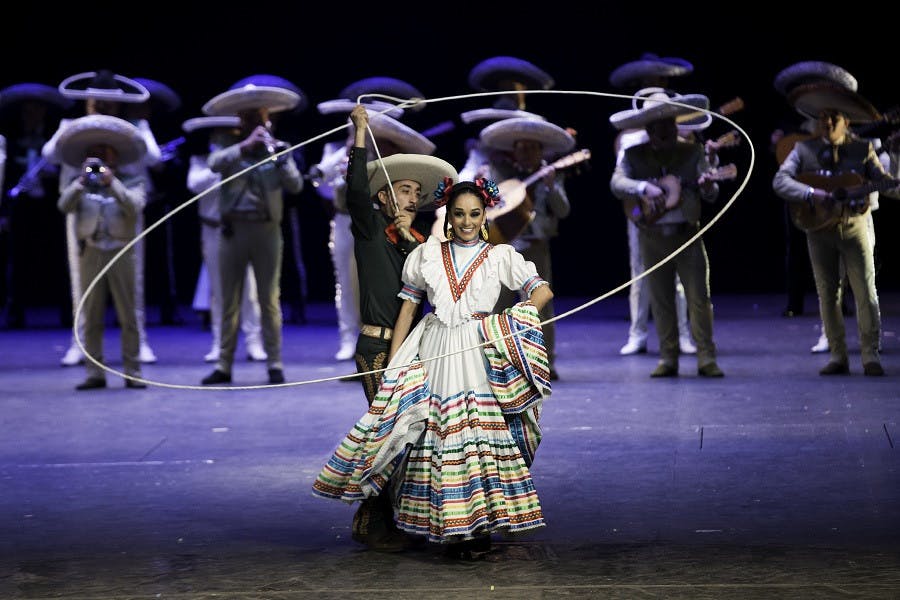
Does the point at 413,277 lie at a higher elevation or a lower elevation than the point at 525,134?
lower

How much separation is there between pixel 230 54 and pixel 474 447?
30.4 ft

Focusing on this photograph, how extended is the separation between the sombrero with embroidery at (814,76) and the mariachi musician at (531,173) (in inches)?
60.0

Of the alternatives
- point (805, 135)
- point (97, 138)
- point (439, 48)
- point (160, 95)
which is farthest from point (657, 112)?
point (439, 48)

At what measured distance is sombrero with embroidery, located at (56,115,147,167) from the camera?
7.71m

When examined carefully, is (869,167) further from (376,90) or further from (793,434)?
(376,90)

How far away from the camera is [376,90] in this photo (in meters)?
8.98

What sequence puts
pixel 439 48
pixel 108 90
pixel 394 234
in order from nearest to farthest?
pixel 394 234, pixel 108 90, pixel 439 48

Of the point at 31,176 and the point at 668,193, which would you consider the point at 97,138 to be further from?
the point at 668,193

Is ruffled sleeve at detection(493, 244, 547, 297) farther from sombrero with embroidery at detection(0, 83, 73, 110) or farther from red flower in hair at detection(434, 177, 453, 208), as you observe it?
sombrero with embroidery at detection(0, 83, 73, 110)

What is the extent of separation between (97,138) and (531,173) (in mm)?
2445

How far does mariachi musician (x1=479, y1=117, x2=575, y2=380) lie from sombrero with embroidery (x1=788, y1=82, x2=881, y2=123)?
128 cm

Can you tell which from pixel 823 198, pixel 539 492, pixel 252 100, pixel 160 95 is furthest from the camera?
pixel 160 95

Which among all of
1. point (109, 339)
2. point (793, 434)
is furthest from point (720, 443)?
point (109, 339)

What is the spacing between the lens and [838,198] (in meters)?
7.56
